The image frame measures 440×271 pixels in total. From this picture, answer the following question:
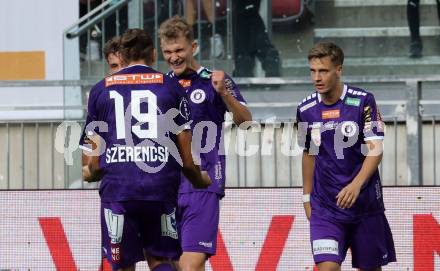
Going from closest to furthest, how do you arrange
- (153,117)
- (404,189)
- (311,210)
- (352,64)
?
(153,117) < (311,210) < (404,189) < (352,64)

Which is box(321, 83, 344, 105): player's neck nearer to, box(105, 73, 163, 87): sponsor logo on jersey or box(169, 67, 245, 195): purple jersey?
box(169, 67, 245, 195): purple jersey

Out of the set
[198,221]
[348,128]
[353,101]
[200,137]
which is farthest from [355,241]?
[200,137]

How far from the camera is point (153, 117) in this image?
7203 millimetres

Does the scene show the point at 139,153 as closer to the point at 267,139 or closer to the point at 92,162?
the point at 92,162

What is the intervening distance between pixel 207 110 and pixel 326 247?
130 centimetres

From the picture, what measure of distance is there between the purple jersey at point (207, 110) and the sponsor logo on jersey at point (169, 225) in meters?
1.25

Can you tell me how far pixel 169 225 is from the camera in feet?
24.2

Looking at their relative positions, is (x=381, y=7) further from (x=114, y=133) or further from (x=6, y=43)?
(x=114, y=133)

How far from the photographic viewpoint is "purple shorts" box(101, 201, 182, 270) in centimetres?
730

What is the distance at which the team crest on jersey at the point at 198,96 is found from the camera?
8.67m

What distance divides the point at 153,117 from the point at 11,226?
410 centimetres

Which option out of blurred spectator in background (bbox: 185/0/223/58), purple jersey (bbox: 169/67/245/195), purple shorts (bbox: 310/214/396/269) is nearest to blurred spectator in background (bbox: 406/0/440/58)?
blurred spectator in background (bbox: 185/0/223/58)

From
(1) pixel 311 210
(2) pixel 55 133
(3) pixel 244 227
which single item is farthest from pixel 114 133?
(2) pixel 55 133

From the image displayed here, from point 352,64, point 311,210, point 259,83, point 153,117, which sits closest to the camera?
point 153,117
